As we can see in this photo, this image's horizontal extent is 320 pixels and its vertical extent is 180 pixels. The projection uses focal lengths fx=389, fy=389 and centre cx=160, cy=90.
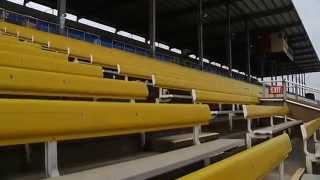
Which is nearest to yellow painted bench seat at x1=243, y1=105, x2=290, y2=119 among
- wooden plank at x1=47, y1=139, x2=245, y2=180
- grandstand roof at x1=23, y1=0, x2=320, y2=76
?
wooden plank at x1=47, y1=139, x2=245, y2=180

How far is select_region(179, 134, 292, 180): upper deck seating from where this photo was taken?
142 cm

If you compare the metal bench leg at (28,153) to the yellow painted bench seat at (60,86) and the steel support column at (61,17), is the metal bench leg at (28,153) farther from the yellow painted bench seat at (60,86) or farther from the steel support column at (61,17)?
the steel support column at (61,17)

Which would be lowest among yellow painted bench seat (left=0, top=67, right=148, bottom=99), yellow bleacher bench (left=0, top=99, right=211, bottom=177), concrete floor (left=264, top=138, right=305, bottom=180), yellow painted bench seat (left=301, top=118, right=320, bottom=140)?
concrete floor (left=264, top=138, right=305, bottom=180)

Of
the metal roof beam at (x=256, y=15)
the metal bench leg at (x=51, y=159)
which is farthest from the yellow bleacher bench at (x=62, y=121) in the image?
the metal roof beam at (x=256, y=15)

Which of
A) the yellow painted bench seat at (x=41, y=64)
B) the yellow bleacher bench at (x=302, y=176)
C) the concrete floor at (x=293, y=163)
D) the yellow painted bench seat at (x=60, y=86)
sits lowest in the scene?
the concrete floor at (x=293, y=163)

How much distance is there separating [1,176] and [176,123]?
1.19 metres

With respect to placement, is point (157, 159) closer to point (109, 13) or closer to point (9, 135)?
point (9, 135)

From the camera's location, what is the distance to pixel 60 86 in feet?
Result: 7.24

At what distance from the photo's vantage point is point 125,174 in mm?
1488

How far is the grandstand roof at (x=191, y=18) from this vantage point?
14.1 m

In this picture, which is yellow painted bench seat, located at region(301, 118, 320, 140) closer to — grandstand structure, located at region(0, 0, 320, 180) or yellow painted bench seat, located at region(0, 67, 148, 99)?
grandstand structure, located at region(0, 0, 320, 180)

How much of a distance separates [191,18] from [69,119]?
14694 mm

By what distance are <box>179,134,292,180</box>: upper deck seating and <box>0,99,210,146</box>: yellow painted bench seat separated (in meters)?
0.52

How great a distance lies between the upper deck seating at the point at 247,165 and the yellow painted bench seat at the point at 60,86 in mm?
1012
